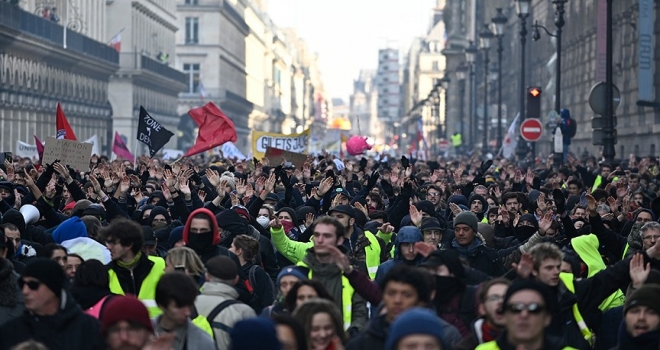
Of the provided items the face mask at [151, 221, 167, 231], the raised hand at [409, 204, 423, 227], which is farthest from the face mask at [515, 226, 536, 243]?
the face mask at [151, 221, 167, 231]

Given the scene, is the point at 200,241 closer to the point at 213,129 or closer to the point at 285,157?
the point at 285,157

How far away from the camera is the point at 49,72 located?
210 feet

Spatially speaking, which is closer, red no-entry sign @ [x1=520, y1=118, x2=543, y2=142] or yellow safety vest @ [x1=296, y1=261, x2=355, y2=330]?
yellow safety vest @ [x1=296, y1=261, x2=355, y2=330]

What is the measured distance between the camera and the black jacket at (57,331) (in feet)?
25.4

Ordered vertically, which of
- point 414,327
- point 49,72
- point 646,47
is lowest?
point 414,327

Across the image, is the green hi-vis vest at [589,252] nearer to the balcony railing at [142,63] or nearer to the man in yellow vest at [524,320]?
the man in yellow vest at [524,320]

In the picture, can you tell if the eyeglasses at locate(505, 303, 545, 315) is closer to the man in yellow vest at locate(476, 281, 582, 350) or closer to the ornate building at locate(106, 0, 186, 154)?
the man in yellow vest at locate(476, 281, 582, 350)

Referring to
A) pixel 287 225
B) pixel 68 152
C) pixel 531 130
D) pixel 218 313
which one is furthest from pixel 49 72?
pixel 218 313

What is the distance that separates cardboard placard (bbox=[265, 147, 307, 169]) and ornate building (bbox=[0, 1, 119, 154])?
25.0 m

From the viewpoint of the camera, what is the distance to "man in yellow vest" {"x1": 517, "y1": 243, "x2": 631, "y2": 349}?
8.89m

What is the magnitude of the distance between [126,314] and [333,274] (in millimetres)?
2541

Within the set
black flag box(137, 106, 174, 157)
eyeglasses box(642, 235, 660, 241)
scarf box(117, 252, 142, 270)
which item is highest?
black flag box(137, 106, 174, 157)

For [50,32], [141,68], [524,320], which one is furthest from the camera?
[141,68]

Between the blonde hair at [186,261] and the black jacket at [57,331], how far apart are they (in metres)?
1.47
